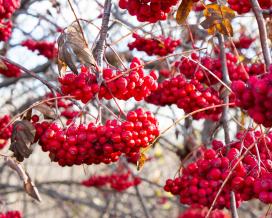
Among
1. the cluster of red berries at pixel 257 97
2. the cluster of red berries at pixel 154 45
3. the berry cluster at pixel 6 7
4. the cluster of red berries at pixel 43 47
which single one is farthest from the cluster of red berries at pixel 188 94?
the cluster of red berries at pixel 43 47

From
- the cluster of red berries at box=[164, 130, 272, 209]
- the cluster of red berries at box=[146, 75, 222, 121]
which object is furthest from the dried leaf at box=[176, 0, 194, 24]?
the cluster of red berries at box=[146, 75, 222, 121]

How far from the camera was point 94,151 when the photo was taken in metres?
2.03

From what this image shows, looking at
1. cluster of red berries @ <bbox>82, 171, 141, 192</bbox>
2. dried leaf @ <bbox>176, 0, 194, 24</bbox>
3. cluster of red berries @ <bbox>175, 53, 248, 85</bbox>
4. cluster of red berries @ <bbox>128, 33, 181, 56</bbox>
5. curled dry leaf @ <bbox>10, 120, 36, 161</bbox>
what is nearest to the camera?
dried leaf @ <bbox>176, 0, 194, 24</bbox>

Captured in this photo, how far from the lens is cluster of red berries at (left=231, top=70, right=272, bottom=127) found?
1.34 meters

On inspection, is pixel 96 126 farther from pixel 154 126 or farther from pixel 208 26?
pixel 208 26

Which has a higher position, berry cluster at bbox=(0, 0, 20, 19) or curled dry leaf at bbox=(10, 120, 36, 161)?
berry cluster at bbox=(0, 0, 20, 19)

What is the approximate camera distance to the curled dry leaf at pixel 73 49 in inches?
78.2

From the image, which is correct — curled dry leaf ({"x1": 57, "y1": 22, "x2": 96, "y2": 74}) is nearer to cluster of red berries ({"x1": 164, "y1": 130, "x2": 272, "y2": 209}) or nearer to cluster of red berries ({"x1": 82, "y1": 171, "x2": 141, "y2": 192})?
cluster of red berries ({"x1": 164, "y1": 130, "x2": 272, "y2": 209})

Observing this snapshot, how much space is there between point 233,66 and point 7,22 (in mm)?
1543

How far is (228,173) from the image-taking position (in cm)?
209

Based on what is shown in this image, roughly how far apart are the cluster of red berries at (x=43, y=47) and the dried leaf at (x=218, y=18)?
2.28 metres

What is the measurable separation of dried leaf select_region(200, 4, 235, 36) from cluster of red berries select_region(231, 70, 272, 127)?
986 millimetres

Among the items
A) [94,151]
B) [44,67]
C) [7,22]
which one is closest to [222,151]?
[94,151]

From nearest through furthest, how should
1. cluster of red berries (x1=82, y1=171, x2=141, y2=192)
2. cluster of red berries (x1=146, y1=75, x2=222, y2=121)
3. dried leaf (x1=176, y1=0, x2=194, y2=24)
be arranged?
dried leaf (x1=176, y1=0, x2=194, y2=24)
cluster of red berries (x1=146, y1=75, x2=222, y2=121)
cluster of red berries (x1=82, y1=171, x2=141, y2=192)
